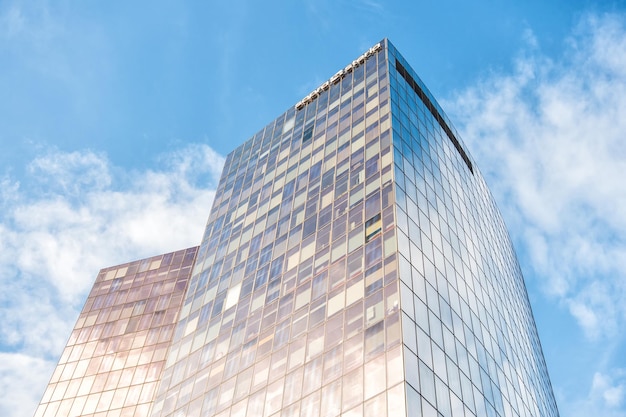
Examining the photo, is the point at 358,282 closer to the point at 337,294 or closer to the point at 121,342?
the point at 337,294

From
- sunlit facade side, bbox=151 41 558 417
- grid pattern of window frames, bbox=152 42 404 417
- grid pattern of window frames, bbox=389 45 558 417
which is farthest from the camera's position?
grid pattern of window frames, bbox=389 45 558 417

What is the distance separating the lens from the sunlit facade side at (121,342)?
6538cm

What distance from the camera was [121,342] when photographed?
237 ft

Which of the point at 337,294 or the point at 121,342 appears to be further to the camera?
the point at 121,342

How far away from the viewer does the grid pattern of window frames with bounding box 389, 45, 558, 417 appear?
3897cm

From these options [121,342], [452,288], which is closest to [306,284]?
[452,288]

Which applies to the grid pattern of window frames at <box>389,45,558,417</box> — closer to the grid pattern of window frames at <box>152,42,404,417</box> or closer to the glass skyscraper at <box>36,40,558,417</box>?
the glass skyscraper at <box>36,40,558,417</box>

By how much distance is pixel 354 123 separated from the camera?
202 feet

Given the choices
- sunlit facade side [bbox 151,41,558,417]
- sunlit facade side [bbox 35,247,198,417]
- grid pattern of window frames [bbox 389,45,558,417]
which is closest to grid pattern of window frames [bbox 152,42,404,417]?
sunlit facade side [bbox 151,41,558,417]

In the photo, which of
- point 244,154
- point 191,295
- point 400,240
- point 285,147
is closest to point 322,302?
point 400,240

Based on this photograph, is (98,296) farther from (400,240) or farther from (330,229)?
(400,240)

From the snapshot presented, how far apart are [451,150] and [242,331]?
32.1 metres

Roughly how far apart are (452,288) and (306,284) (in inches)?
411

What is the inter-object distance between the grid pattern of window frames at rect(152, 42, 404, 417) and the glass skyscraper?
142 millimetres
